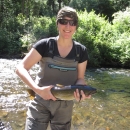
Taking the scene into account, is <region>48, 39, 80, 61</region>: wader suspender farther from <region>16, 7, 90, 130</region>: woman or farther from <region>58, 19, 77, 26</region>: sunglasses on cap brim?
<region>58, 19, 77, 26</region>: sunglasses on cap brim

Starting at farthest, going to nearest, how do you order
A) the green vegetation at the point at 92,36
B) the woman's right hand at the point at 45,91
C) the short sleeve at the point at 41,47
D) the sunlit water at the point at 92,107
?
the green vegetation at the point at 92,36 < the sunlit water at the point at 92,107 < the short sleeve at the point at 41,47 < the woman's right hand at the point at 45,91

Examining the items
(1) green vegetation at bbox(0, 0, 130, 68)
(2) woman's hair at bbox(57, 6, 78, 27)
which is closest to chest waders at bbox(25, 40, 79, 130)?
(2) woman's hair at bbox(57, 6, 78, 27)

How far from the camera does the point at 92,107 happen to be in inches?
272

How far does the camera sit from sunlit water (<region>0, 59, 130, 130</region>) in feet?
18.4

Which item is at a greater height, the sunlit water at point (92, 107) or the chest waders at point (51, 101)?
the chest waders at point (51, 101)

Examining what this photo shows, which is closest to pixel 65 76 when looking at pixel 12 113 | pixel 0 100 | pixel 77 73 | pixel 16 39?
pixel 77 73

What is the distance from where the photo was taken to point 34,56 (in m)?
2.43

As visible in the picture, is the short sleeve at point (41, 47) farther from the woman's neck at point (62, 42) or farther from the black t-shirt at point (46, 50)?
the woman's neck at point (62, 42)

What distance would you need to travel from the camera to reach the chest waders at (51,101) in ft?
8.17

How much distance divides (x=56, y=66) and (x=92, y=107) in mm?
4667

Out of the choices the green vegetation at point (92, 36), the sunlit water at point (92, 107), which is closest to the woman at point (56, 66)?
the sunlit water at point (92, 107)

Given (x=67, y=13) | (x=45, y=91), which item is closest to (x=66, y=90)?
(x=45, y=91)

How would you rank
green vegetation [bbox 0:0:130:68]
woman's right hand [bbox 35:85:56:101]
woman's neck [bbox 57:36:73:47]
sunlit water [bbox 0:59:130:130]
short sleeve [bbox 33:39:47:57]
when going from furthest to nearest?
green vegetation [bbox 0:0:130:68]
sunlit water [bbox 0:59:130:130]
woman's neck [bbox 57:36:73:47]
short sleeve [bbox 33:39:47:57]
woman's right hand [bbox 35:85:56:101]

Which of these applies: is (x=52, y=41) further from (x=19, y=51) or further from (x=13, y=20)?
(x=13, y=20)
